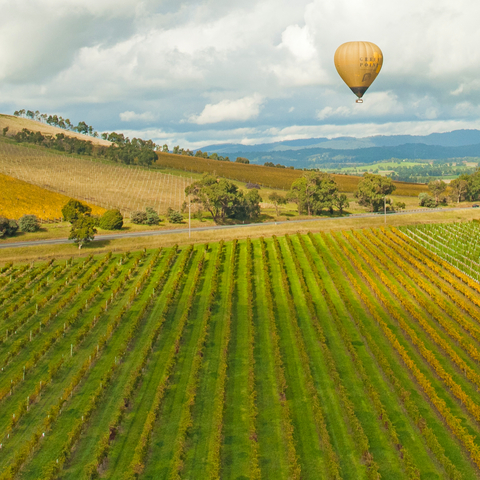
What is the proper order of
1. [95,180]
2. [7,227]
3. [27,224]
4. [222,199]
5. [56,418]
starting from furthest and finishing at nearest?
[95,180], [222,199], [27,224], [7,227], [56,418]

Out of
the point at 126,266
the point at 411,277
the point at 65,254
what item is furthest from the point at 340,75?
the point at 65,254

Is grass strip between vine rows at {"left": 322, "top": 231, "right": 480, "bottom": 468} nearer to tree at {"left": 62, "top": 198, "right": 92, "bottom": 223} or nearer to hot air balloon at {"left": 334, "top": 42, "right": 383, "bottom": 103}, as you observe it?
hot air balloon at {"left": 334, "top": 42, "right": 383, "bottom": 103}

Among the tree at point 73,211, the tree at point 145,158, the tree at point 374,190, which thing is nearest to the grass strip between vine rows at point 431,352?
the tree at point 73,211

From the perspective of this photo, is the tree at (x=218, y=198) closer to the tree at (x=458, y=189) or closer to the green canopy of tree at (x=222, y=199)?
the green canopy of tree at (x=222, y=199)

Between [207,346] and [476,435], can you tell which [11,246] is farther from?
[476,435]

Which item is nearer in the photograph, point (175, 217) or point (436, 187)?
point (175, 217)

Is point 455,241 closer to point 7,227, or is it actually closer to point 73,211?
point 73,211

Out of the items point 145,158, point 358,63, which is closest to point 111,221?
point 358,63

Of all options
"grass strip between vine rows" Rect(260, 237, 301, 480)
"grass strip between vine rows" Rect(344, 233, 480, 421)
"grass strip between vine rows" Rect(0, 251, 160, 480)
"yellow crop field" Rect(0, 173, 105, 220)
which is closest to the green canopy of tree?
"yellow crop field" Rect(0, 173, 105, 220)
